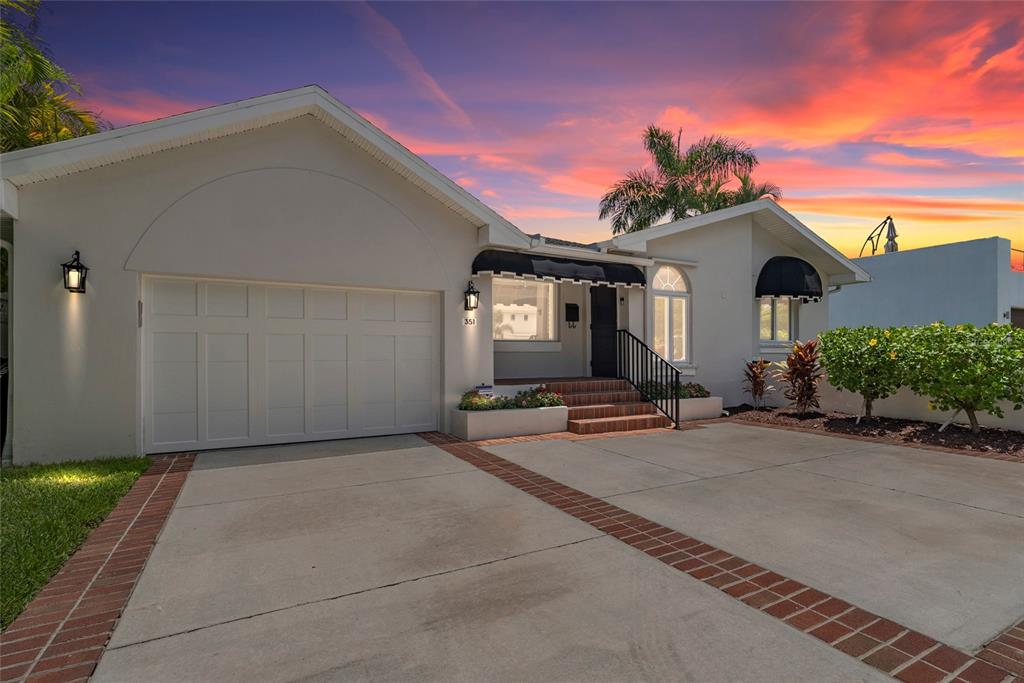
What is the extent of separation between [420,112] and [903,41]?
29.4 feet

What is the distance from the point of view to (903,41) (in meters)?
8.58

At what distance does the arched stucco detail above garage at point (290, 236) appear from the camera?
6820 mm

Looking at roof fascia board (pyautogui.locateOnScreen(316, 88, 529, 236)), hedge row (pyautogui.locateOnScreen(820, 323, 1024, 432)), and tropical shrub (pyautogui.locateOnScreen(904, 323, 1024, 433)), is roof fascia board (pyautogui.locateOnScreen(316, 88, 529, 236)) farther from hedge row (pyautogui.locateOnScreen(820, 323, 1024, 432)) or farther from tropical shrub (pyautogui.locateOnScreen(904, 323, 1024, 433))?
tropical shrub (pyautogui.locateOnScreen(904, 323, 1024, 433))

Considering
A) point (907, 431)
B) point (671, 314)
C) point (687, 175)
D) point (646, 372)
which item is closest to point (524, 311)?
point (646, 372)

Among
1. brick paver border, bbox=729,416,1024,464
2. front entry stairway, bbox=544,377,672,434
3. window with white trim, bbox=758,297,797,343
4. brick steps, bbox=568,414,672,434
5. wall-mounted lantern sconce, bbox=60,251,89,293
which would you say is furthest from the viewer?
window with white trim, bbox=758,297,797,343

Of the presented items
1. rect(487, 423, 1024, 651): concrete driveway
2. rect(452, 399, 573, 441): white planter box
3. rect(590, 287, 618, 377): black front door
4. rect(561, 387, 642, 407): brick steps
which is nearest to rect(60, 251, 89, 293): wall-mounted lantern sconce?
rect(452, 399, 573, 441): white planter box

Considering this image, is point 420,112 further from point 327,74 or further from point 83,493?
point 83,493

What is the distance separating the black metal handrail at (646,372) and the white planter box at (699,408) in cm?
29

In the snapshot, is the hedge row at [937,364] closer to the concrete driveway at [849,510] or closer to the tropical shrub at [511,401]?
the concrete driveway at [849,510]

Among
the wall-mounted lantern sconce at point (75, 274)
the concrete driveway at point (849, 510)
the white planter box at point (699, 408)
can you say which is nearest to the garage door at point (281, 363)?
the wall-mounted lantern sconce at point (75, 274)

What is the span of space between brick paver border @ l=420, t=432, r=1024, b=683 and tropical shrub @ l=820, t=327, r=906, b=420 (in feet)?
25.3

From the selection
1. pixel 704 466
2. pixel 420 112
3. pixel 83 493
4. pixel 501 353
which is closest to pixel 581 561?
pixel 704 466

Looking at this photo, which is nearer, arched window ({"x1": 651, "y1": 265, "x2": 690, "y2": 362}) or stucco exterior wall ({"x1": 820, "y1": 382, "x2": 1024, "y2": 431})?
stucco exterior wall ({"x1": 820, "y1": 382, "x2": 1024, "y2": 431})

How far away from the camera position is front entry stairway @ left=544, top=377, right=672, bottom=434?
9.18 m
